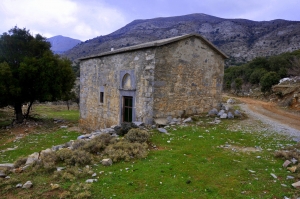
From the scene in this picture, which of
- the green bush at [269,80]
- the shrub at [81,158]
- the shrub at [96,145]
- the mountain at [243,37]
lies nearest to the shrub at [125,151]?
the shrub at [96,145]

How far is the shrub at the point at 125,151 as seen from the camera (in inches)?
252

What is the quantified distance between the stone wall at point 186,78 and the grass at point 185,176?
351cm

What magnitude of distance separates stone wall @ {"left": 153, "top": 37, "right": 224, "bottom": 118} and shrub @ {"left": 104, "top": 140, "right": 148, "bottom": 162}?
3.74 metres

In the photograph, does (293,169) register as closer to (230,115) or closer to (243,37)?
(230,115)

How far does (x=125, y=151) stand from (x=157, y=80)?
4.74 metres

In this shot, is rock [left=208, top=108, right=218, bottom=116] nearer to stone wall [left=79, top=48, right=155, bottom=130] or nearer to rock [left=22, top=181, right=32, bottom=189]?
stone wall [left=79, top=48, right=155, bottom=130]

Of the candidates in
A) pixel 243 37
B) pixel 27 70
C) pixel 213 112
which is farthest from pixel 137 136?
pixel 243 37

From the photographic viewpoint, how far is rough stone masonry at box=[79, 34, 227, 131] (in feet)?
35.2

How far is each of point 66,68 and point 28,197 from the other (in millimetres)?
17892

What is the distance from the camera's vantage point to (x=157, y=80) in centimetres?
1062

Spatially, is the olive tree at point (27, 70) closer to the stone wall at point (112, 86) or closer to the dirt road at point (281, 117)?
the stone wall at point (112, 86)

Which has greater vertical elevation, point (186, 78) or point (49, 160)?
point (186, 78)

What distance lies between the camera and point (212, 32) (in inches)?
3236

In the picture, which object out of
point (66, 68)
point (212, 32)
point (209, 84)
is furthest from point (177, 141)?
point (212, 32)
